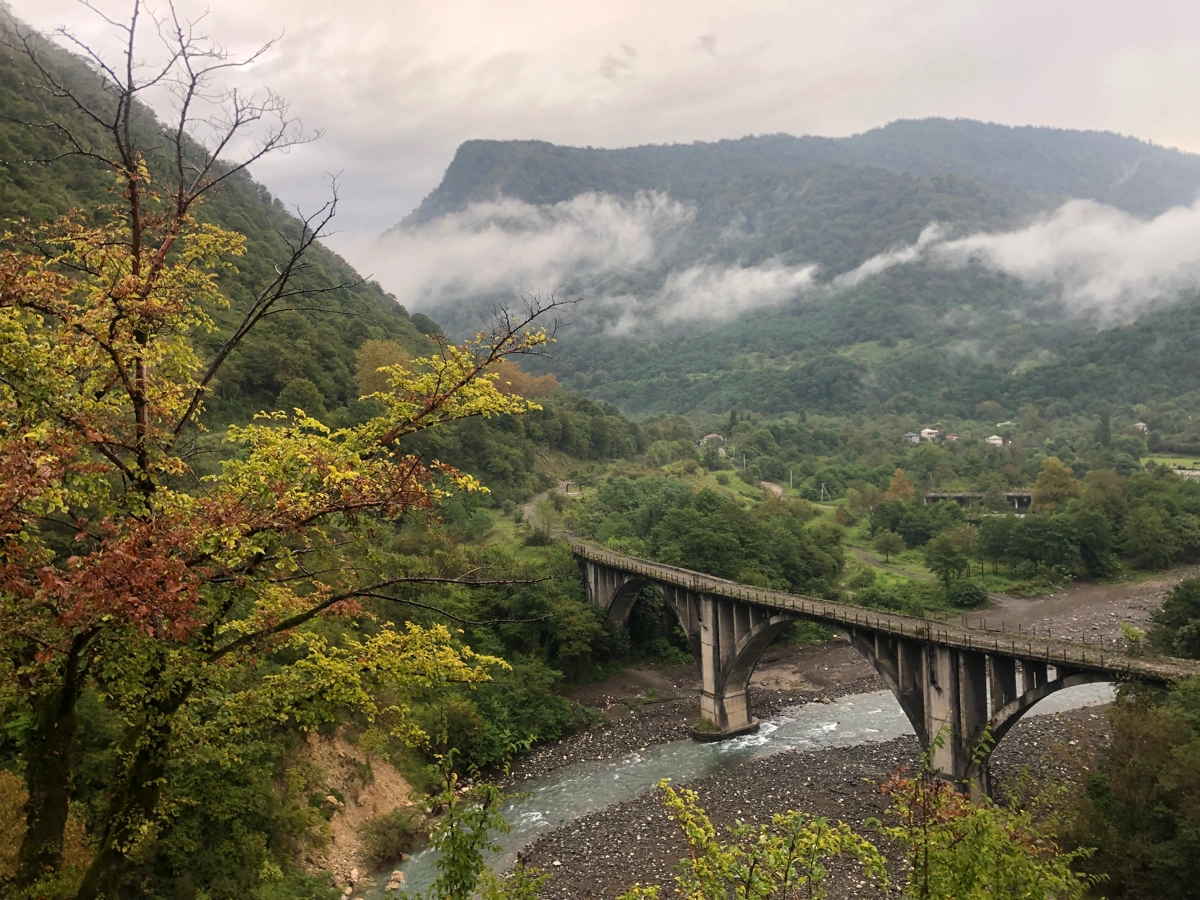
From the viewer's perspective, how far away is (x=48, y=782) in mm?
7008

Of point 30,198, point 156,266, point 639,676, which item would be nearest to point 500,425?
point 639,676

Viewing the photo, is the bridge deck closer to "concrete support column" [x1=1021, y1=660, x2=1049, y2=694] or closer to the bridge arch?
the bridge arch

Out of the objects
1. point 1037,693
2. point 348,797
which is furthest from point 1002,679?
point 348,797

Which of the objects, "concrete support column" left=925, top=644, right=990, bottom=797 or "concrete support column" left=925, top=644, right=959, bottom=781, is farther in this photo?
"concrete support column" left=925, top=644, right=959, bottom=781

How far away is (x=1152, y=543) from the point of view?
66.8 metres

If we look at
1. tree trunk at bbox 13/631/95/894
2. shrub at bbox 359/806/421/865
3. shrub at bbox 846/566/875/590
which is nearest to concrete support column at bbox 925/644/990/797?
shrub at bbox 359/806/421/865

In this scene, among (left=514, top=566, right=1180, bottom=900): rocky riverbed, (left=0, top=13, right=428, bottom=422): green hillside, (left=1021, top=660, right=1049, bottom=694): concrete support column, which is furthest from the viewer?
(left=0, top=13, right=428, bottom=422): green hillside

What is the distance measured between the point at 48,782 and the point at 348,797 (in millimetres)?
24336

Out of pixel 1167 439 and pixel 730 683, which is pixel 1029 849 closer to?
pixel 730 683

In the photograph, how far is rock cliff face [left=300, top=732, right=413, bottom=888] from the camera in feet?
83.1

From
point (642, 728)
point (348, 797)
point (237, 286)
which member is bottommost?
point (642, 728)

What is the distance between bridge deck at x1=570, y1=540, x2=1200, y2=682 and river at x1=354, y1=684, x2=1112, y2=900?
651 centimetres

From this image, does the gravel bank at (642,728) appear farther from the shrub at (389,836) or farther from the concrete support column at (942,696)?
the concrete support column at (942,696)

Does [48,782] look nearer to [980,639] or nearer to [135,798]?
[135,798]
